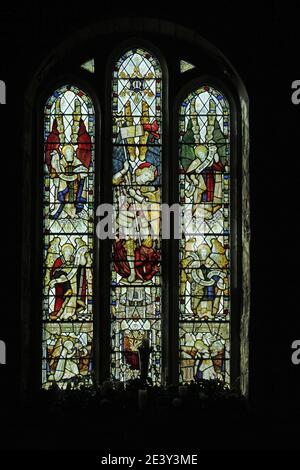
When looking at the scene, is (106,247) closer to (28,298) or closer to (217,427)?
(28,298)

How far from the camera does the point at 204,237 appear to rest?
950 cm

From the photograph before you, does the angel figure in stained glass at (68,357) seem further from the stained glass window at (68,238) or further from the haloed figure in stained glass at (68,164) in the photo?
the haloed figure in stained glass at (68,164)

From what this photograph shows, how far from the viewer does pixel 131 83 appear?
968cm

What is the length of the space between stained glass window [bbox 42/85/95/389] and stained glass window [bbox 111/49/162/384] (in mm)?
263

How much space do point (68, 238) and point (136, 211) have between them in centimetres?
71

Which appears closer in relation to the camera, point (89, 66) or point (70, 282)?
point (70, 282)

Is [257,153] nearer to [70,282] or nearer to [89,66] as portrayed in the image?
[89,66]

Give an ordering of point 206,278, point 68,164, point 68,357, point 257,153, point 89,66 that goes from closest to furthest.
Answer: point 257,153, point 68,357, point 206,278, point 68,164, point 89,66

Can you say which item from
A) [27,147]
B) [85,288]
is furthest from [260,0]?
[85,288]

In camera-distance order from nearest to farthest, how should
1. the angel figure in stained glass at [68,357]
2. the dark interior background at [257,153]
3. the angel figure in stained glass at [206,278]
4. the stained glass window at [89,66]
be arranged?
the dark interior background at [257,153]
the angel figure in stained glass at [68,357]
the angel figure in stained glass at [206,278]
the stained glass window at [89,66]

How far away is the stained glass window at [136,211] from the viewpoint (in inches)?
369

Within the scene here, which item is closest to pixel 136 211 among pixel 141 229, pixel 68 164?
pixel 141 229

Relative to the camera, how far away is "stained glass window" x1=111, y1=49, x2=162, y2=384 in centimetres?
937

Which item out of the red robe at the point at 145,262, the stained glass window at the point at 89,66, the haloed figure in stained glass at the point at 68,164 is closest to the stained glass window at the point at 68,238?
the haloed figure in stained glass at the point at 68,164
